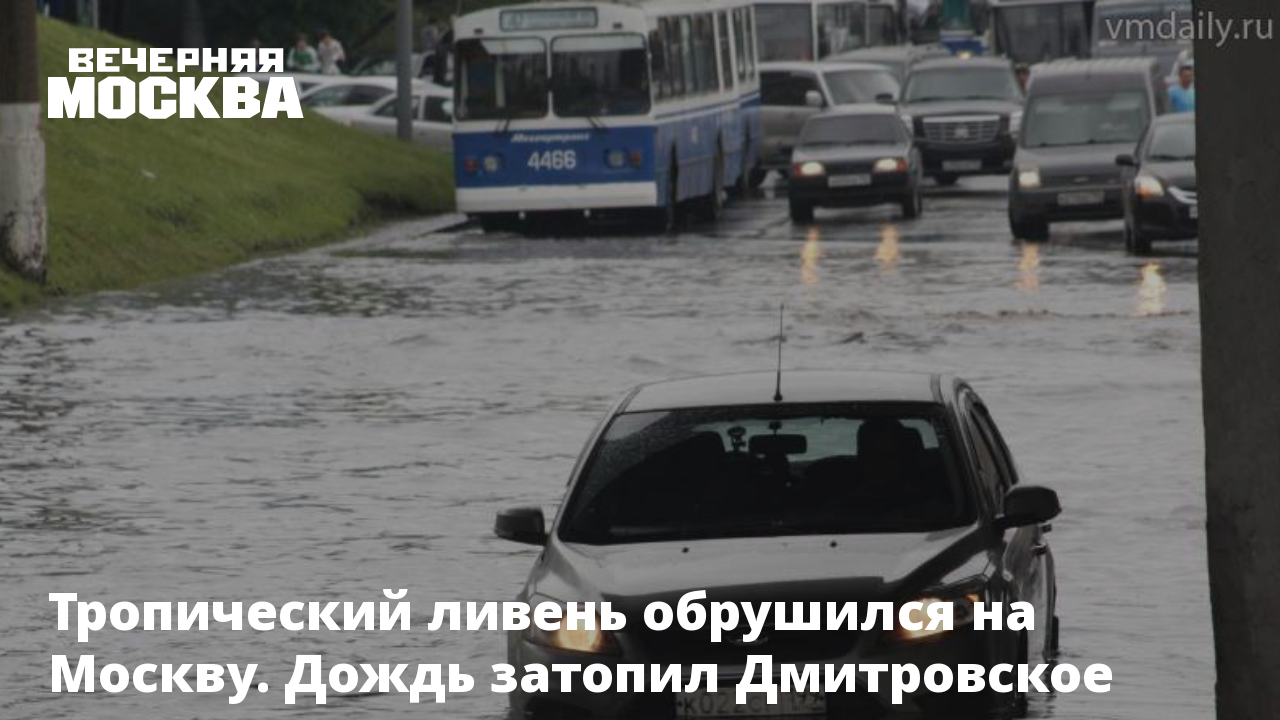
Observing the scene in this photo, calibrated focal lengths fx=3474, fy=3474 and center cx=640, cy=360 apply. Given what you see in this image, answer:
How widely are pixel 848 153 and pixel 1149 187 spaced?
10162 mm

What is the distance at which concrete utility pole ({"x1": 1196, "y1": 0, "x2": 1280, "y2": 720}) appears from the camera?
791 centimetres

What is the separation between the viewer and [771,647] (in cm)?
971

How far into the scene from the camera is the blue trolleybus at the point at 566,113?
44.0m

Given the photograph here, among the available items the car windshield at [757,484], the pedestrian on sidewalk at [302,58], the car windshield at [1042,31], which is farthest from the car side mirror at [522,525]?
the car windshield at [1042,31]

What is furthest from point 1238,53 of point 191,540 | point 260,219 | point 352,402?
point 260,219

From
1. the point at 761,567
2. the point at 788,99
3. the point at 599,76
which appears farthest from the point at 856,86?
the point at 761,567

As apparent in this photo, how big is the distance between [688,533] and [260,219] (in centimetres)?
3141

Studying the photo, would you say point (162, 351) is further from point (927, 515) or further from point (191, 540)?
point (927, 515)

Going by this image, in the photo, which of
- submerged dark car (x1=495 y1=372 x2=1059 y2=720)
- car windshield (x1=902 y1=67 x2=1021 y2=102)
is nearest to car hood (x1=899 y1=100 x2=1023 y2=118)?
car windshield (x1=902 y1=67 x2=1021 y2=102)

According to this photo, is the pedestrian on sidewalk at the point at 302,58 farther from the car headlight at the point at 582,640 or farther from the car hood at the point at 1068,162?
the car headlight at the point at 582,640

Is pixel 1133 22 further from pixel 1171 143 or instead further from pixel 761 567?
pixel 761 567

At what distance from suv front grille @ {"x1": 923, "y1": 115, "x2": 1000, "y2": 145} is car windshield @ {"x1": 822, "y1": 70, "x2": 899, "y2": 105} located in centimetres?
270

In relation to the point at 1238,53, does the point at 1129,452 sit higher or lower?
lower

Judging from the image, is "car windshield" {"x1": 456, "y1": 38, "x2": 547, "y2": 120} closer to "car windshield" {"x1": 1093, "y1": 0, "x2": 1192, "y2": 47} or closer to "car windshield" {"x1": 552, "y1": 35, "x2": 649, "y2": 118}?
"car windshield" {"x1": 552, "y1": 35, "x2": 649, "y2": 118}
